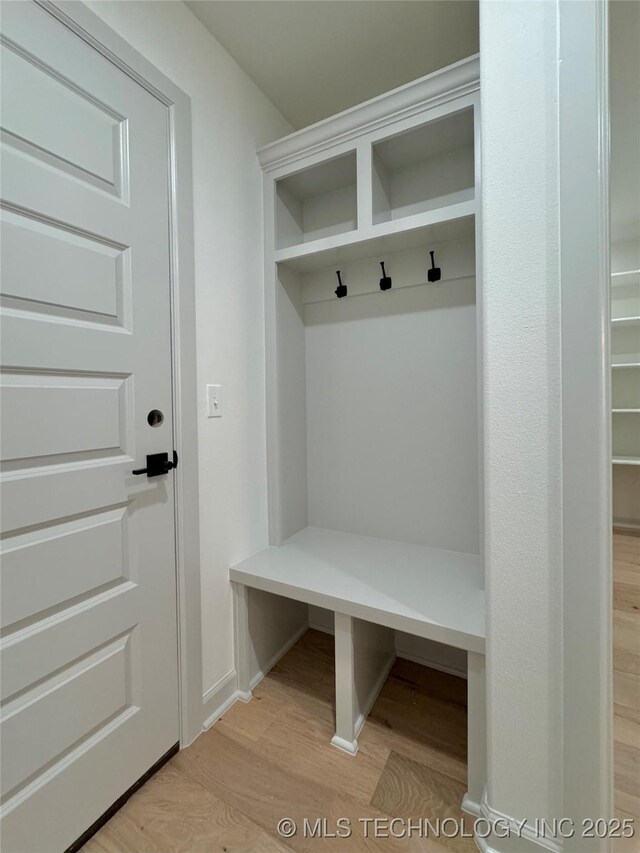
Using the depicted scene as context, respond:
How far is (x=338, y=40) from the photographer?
56.8 inches

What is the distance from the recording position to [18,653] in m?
0.89

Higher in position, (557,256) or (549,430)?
(557,256)

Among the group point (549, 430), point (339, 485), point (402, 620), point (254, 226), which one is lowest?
point (402, 620)

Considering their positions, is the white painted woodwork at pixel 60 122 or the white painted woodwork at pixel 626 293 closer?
the white painted woodwork at pixel 60 122

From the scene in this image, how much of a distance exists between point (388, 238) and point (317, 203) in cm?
66

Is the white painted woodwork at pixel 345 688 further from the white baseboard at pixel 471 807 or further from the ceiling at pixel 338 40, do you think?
the ceiling at pixel 338 40

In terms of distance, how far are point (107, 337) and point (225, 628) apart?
1.21 meters

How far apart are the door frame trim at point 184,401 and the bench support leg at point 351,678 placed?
1.72ft

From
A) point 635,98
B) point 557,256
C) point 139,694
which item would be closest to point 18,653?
point 139,694

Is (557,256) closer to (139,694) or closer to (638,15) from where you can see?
(638,15)

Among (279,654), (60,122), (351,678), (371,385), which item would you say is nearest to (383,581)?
(351,678)

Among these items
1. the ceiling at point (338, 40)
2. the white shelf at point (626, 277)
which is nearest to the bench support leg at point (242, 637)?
the white shelf at point (626, 277)

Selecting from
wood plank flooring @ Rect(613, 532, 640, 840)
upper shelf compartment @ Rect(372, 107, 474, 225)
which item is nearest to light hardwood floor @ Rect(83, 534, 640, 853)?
wood plank flooring @ Rect(613, 532, 640, 840)

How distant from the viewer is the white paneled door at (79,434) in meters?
0.89
